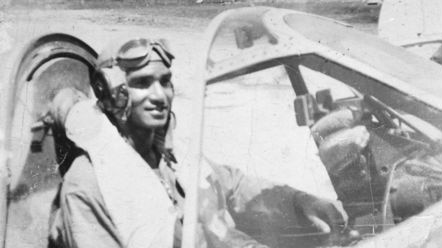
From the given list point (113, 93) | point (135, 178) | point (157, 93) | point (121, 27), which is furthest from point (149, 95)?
point (121, 27)

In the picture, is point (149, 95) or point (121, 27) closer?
point (149, 95)

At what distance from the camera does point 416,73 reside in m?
2.72

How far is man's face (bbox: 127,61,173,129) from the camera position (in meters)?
2.66

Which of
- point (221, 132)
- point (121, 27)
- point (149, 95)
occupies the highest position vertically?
point (121, 27)

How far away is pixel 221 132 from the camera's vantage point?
256 cm

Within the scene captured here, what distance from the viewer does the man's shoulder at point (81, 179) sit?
2535 mm

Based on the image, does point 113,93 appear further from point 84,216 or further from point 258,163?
point 258,163

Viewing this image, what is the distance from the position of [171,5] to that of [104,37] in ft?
1.16

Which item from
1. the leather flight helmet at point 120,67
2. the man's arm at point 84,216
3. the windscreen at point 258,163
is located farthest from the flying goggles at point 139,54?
the man's arm at point 84,216

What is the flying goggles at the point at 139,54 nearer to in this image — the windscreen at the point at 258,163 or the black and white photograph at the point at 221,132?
the black and white photograph at the point at 221,132

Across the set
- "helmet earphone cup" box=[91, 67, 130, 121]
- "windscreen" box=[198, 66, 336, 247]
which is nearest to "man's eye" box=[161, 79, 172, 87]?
"helmet earphone cup" box=[91, 67, 130, 121]

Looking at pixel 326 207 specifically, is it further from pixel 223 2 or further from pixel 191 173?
pixel 223 2

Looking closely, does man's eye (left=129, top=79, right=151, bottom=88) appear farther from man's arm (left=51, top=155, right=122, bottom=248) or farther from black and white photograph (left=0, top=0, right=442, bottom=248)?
man's arm (left=51, top=155, right=122, bottom=248)

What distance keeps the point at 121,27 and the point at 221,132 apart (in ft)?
2.59
